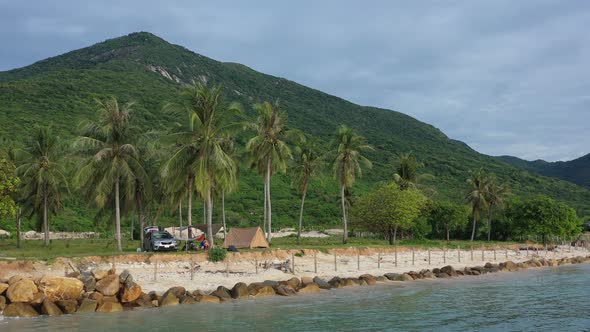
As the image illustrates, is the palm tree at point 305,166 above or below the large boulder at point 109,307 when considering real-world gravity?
above

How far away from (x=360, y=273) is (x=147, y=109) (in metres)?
91.2

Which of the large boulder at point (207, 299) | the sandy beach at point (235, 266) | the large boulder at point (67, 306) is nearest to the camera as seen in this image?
the large boulder at point (67, 306)

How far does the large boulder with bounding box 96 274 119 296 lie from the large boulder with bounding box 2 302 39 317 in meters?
3.00

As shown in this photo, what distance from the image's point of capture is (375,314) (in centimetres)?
2405

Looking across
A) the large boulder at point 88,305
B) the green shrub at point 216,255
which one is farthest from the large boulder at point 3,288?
the green shrub at point 216,255

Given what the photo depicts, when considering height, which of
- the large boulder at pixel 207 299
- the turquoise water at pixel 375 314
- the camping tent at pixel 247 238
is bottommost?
the turquoise water at pixel 375 314

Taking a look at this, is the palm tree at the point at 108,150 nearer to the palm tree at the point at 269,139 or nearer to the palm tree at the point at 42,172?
the palm tree at the point at 42,172

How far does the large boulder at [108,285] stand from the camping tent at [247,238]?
17.2 m

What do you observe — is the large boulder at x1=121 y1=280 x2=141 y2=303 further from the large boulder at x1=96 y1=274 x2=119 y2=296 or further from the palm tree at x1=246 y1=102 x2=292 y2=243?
the palm tree at x1=246 y1=102 x2=292 y2=243

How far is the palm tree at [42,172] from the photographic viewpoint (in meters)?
45.1

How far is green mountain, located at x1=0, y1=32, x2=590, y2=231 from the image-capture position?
8912cm

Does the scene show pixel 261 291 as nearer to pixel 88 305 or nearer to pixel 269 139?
pixel 88 305

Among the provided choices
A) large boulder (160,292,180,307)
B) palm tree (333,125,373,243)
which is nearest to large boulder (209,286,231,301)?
large boulder (160,292,180,307)

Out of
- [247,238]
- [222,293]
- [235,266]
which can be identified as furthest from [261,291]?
[247,238]
